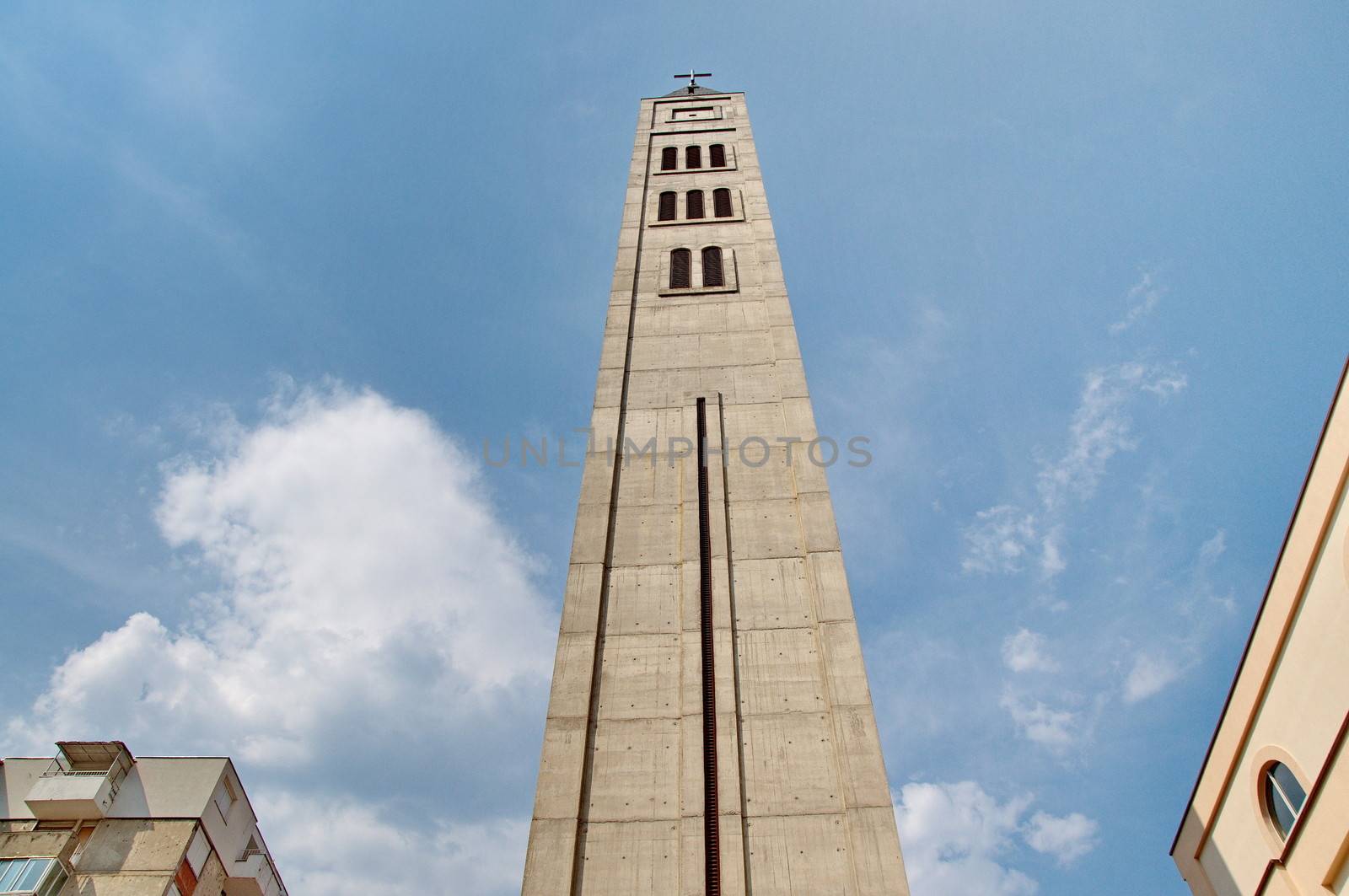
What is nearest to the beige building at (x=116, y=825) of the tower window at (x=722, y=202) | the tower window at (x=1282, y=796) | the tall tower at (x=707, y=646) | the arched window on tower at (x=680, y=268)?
the tall tower at (x=707, y=646)

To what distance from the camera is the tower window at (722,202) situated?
33.9m

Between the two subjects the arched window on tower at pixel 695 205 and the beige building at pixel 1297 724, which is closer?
the beige building at pixel 1297 724

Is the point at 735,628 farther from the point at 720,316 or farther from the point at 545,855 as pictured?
the point at 720,316

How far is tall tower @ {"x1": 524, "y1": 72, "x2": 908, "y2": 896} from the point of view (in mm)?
14453

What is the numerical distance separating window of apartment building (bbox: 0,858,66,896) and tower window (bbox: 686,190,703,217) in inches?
1080

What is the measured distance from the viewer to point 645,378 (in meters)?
24.9

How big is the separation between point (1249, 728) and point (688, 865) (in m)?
11.8

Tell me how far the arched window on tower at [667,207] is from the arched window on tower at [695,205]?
0.57 metres

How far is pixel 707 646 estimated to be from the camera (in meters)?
17.7

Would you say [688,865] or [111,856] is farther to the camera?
[111,856]

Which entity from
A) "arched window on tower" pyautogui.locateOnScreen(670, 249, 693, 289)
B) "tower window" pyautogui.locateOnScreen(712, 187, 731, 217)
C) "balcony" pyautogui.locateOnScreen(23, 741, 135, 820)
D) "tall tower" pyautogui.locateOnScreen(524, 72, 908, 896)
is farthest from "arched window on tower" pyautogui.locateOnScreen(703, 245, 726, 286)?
"balcony" pyautogui.locateOnScreen(23, 741, 135, 820)

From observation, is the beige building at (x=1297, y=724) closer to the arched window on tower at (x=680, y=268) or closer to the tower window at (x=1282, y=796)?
the tower window at (x=1282, y=796)

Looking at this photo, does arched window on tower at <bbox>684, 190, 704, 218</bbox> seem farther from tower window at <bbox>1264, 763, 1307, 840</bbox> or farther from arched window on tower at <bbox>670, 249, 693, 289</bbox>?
tower window at <bbox>1264, 763, 1307, 840</bbox>

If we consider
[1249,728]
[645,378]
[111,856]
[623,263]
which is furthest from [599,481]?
[1249,728]
